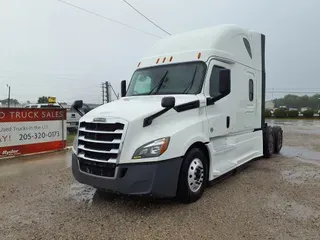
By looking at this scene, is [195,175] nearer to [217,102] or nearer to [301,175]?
[217,102]

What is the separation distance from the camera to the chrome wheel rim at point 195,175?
465 cm

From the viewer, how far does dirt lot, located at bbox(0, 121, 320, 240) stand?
3680mm

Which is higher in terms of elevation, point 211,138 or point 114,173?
point 211,138

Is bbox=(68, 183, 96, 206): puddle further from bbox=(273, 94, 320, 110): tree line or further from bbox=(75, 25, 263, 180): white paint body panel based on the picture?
bbox=(273, 94, 320, 110): tree line

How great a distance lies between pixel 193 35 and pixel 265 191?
11.5 feet

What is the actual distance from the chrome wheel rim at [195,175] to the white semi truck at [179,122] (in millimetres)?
17

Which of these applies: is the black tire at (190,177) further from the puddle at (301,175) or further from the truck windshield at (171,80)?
the puddle at (301,175)

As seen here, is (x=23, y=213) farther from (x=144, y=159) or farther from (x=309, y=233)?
(x=309, y=233)

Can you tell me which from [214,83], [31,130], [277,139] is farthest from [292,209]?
[31,130]

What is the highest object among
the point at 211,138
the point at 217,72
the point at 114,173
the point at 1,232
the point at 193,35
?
the point at 193,35

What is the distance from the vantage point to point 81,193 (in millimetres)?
5387

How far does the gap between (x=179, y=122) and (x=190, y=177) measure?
928 millimetres

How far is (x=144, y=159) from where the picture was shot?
4.10 m

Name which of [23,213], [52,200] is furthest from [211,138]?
[23,213]
